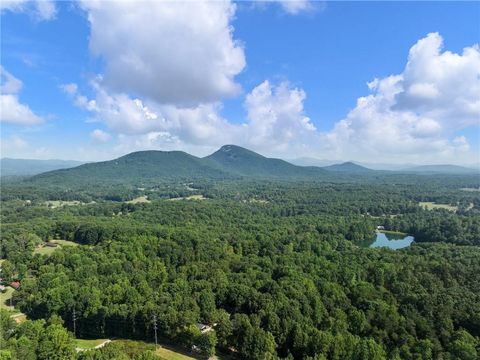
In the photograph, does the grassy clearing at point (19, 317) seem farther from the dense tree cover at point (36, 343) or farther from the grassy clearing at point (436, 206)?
the grassy clearing at point (436, 206)

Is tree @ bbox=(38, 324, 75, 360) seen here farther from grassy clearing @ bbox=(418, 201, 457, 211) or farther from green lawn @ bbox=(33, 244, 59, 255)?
grassy clearing @ bbox=(418, 201, 457, 211)

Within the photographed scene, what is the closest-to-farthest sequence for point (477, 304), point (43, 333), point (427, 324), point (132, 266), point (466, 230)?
1. point (43, 333)
2. point (427, 324)
3. point (477, 304)
4. point (132, 266)
5. point (466, 230)

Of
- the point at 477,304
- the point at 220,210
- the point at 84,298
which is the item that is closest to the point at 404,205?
the point at 220,210

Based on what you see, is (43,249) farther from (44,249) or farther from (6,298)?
(6,298)

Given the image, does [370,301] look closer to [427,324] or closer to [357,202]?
[427,324]

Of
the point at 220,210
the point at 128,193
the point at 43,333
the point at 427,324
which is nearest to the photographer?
the point at 43,333

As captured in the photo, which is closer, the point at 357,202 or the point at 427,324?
the point at 427,324
